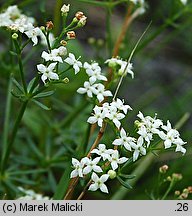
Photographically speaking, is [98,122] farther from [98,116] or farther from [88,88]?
[88,88]

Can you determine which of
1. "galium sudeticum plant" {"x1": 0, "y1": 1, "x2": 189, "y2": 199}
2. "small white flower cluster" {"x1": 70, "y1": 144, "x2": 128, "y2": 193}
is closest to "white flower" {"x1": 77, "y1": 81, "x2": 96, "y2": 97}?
"galium sudeticum plant" {"x1": 0, "y1": 1, "x2": 189, "y2": 199}

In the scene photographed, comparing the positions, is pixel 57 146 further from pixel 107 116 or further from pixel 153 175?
pixel 107 116

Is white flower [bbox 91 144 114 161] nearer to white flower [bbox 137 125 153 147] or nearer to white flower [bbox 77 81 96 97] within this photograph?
white flower [bbox 137 125 153 147]

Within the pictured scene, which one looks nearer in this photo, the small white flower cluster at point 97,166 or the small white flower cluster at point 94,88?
the small white flower cluster at point 97,166

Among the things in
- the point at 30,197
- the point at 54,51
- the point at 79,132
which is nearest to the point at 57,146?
the point at 79,132

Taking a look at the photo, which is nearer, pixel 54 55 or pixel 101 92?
pixel 54 55

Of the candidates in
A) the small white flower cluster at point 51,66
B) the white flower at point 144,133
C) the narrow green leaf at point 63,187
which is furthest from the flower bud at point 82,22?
the narrow green leaf at point 63,187

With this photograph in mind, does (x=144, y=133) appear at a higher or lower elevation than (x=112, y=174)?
higher

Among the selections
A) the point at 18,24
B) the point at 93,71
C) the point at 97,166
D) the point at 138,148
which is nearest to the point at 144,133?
the point at 138,148

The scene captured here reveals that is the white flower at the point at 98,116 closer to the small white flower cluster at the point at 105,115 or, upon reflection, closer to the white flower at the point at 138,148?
the small white flower cluster at the point at 105,115
